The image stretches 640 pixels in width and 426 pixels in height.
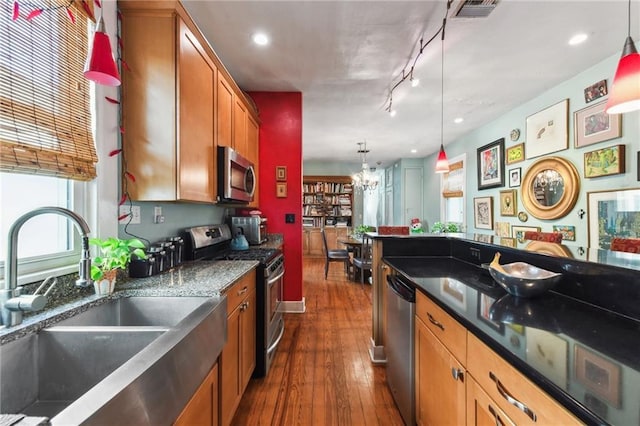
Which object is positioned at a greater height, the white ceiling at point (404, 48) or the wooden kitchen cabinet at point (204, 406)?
the white ceiling at point (404, 48)

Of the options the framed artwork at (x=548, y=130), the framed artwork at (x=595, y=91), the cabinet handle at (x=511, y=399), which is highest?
the framed artwork at (x=595, y=91)

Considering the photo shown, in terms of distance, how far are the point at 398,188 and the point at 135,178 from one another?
6.78 meters

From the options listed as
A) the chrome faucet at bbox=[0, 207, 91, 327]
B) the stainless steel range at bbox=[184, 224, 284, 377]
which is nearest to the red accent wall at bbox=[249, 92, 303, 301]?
the stainless steel range at bbox=[184, 224, 284, 377]

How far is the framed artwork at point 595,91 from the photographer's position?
102 inches

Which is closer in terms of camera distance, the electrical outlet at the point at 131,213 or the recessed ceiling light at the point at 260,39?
the electrical outlet at the point at 131,213

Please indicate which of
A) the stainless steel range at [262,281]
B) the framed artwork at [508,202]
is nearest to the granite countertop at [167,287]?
the stainless steel range at [262,281]

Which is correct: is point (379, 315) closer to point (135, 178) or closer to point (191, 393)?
point (191, 393)

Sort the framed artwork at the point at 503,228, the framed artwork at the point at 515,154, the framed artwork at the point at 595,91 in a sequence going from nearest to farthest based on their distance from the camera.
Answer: the framed artwork at the point at 595,91
the framed artwork at the point at 515,154
the framed artwork at the point at 503,228

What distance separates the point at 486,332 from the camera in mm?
847

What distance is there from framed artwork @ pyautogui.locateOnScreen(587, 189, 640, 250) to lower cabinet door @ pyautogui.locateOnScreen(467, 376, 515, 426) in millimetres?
2655

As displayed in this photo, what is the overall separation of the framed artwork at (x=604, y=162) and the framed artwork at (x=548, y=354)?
2.76 metres

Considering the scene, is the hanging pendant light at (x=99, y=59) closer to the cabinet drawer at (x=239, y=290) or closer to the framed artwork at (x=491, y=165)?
the cabinet drawer at (x=239, y=290)

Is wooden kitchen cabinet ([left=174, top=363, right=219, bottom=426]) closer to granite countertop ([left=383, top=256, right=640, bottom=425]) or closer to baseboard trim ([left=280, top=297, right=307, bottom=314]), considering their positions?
granite countertop ([left=383, top=256, right=640, bottom=425])

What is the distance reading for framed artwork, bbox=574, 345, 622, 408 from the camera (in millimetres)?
552
